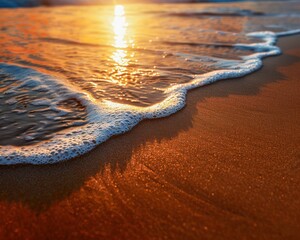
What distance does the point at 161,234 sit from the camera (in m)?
1.48

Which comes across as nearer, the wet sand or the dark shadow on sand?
the wet sand

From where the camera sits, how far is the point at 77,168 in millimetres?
1990

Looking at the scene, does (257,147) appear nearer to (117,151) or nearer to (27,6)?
(117,151)

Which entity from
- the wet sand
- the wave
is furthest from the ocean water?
the wet sand

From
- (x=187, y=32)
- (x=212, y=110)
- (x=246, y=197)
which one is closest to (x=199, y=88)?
(x=212, y=110)

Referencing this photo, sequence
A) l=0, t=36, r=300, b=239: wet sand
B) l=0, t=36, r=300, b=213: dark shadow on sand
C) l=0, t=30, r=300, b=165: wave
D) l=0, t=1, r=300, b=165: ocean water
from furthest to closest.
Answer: l=0, t=1, r=300, b=165: ocean water < l=0, t=30, r=300, b=165: wave < l=0, t=36, r=300, b=213: dark shadow on sand < l=0, t=36, r=300, b=239: wet sand

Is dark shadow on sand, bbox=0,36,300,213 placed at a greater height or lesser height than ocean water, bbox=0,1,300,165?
lesser

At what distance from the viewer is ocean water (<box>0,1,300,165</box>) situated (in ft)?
7.79

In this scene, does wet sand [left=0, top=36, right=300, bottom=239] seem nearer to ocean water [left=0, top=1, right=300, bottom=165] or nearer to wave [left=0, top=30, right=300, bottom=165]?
wave [left=0, top=30, right=300, bottom=165]

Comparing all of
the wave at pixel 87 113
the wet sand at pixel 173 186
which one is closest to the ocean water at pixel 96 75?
the wave at pixel 87 113

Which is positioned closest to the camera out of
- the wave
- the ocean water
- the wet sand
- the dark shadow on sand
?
the wet sand

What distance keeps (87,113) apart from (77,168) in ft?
2.77

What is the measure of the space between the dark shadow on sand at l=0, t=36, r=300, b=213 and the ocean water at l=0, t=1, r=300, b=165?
0.09 meters

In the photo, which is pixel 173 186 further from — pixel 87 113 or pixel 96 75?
pixel 96 75
